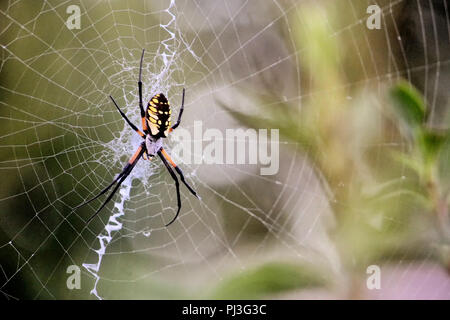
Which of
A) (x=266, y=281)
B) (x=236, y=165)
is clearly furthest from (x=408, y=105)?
(x=236, y=165)

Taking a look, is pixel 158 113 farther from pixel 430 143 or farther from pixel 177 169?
pixel 430 143

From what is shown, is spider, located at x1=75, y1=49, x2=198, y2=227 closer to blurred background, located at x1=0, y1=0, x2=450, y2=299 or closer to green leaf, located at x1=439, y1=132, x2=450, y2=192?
blurred background, located at x1=0, y1=0, x2=450, y2=299

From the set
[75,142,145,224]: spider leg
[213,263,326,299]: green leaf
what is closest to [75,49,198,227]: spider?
[75,142,145,224]: spider leg

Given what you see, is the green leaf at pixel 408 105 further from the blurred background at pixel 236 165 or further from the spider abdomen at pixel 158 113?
the spider abdomen at pixel 158 113

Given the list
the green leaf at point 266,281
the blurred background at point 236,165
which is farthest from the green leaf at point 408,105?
the green leaf at point 266,281

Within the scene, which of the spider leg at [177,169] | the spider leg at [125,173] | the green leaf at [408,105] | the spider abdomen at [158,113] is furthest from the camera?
the spider leg at [177,169]

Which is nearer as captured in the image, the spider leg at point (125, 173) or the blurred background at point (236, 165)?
the blurred background at point (236, 165)
